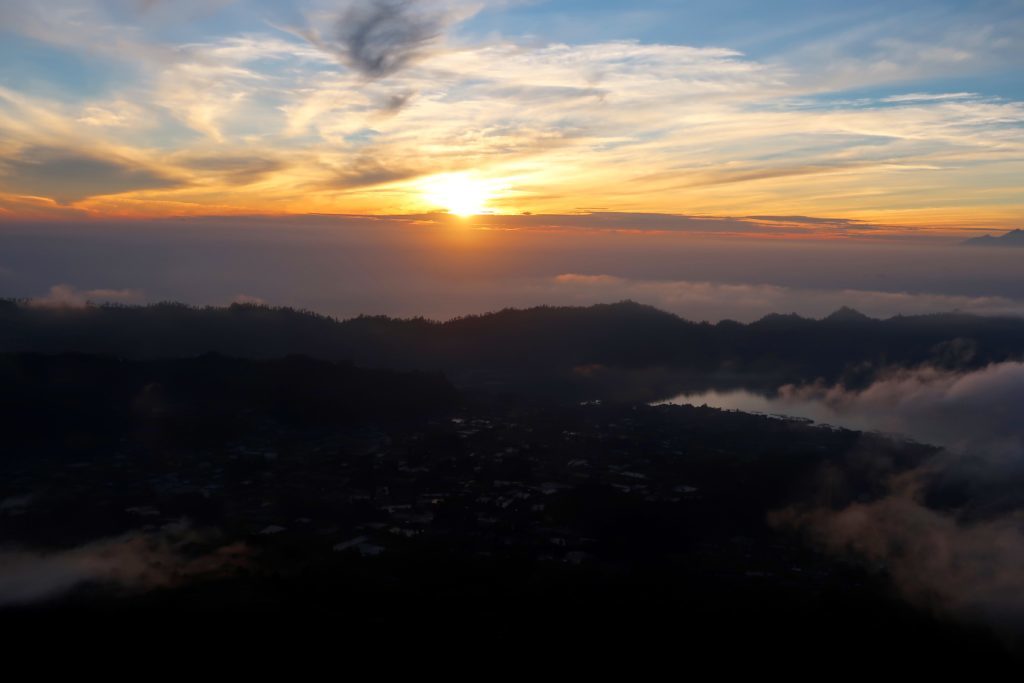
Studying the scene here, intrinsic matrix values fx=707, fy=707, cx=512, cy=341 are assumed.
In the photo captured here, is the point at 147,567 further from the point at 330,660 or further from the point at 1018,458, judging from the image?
the point at 1018,458

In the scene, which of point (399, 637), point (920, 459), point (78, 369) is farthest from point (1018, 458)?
point (78, 369)

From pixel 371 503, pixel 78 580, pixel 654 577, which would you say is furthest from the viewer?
pixel 371 503

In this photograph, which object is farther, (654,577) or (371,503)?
(371,503)

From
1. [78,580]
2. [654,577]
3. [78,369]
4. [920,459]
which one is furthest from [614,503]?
[78,369]

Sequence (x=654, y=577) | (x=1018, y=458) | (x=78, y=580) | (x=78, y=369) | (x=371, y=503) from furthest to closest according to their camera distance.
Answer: (x=78, y=369)
(x=1018, y=458)
(x=371, y=503)
(x=654, y=577)
(x=78, y=580)

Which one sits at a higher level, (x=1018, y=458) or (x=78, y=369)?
(x=78, y=369)

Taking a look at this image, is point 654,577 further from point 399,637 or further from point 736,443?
point 736,443
